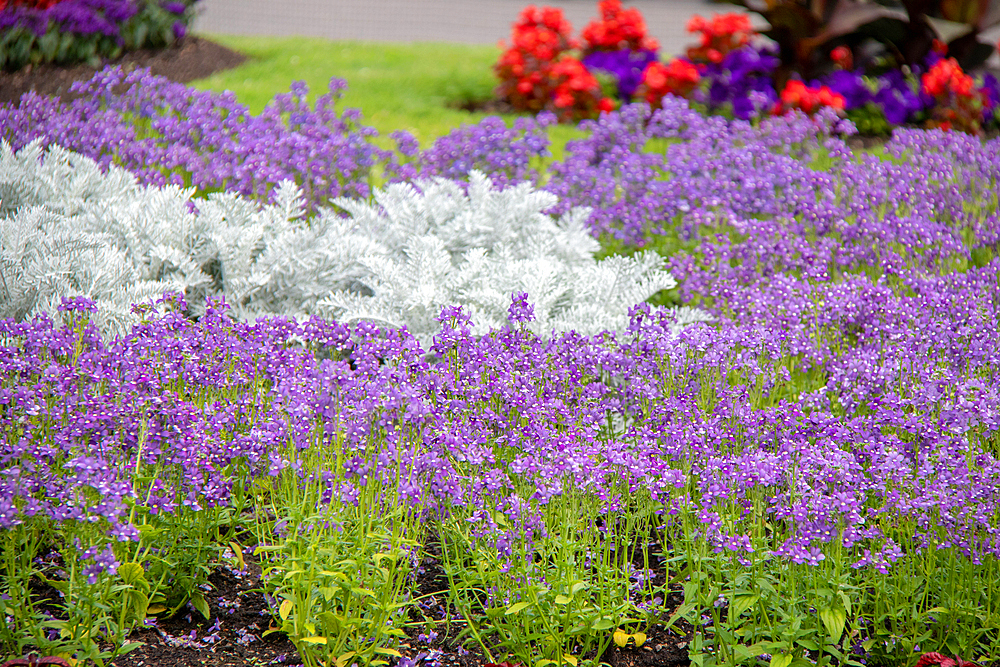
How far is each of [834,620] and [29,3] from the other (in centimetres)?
1123

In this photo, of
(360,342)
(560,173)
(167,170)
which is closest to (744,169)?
(560,173)

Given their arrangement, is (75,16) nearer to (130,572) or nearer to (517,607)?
(130,572)

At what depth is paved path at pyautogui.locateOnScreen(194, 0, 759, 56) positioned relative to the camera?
15.7 metres

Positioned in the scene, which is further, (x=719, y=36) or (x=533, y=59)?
(x=533, y=59)

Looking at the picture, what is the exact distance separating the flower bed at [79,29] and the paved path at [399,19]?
3304 mm

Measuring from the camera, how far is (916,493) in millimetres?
2477

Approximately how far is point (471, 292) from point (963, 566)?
2393mm

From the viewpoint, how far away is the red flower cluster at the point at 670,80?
8.70 m

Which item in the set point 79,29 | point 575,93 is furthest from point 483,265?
point 79,29

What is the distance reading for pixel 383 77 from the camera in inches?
436

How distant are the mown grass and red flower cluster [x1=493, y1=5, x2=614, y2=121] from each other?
1.02 ft

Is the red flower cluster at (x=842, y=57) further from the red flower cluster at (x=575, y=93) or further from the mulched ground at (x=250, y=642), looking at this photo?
the mulched ground at (x=250, y=642)

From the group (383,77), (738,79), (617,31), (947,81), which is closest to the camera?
(947,81)

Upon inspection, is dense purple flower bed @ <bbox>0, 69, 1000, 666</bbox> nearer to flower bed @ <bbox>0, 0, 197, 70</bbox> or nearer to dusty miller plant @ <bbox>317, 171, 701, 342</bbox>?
dusty miller plant @ <bbox>317, 171, 701, 342</bbox>
